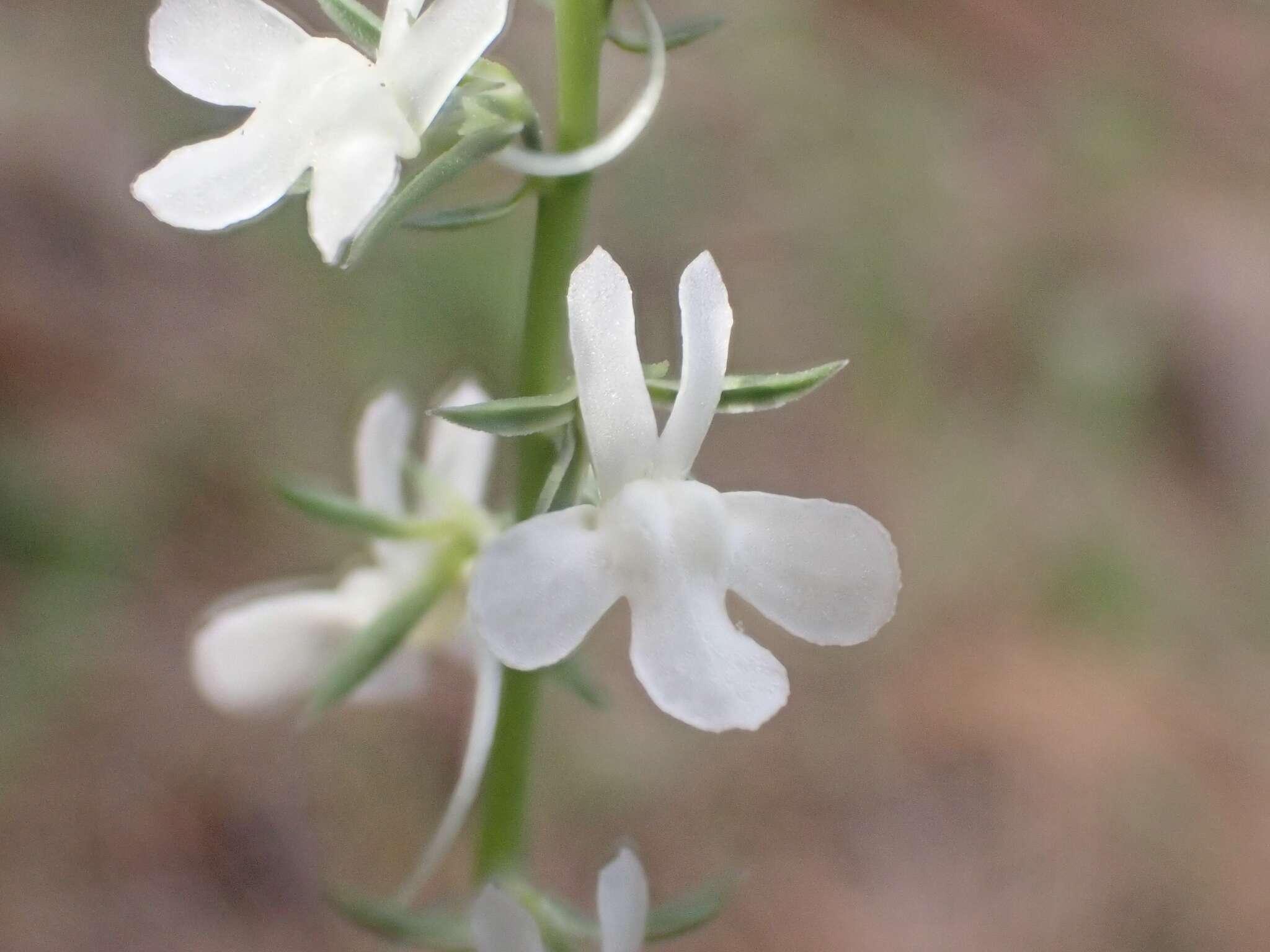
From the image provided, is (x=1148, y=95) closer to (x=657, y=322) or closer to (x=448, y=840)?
(x=657, y=322)

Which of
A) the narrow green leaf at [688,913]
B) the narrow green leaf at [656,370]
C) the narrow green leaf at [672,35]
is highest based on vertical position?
the narrow green leaf at [672,35]

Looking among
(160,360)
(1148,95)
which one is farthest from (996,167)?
(160,360)

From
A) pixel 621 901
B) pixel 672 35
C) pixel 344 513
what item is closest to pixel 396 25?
pixel 672 35

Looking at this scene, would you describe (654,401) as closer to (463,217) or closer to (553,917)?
(463,217)

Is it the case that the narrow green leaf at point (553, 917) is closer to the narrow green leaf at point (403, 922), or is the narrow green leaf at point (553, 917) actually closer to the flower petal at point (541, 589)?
the narrow green leaf at point (403, 922)

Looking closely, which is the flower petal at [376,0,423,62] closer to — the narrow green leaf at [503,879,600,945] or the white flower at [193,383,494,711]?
the white flower at [193,383,494,711]

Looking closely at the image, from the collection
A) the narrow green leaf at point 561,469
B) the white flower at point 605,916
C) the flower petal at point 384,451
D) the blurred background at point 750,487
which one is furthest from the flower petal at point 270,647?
the blurred background at point 750,487
